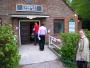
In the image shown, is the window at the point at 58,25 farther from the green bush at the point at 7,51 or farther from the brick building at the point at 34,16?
the green bush at the point at 7,51

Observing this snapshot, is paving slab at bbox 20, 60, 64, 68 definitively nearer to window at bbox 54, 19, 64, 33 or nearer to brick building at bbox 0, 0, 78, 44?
brick building at bbox 0, 0, 78, 44

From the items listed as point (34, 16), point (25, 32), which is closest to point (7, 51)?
point (34, 16)

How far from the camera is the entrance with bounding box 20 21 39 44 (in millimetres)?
29367

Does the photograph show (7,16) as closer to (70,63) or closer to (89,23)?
(89,23)

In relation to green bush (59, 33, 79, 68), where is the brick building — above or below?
above

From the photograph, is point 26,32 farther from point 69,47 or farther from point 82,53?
point 82,53

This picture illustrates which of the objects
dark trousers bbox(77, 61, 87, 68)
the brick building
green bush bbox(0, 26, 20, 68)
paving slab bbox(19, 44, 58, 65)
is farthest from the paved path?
green bush bbox(0, 26, 20, 68)

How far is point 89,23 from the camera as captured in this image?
34.5 meters

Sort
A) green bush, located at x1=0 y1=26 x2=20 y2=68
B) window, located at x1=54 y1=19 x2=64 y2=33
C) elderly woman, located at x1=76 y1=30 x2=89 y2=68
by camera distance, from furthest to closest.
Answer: window, located at x1=54 y1=19 x2=64 y2=33
elderly woman, located at x1=76 y1=30 x2=89 y2=68
green bush, located at x1=0 y1=26 x2=20 y2=68

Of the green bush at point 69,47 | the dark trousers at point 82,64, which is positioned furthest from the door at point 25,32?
the dark trousers at point 82,64

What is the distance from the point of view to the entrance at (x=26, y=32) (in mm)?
29367

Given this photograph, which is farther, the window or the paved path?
the window

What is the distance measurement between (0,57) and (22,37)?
68.4ft

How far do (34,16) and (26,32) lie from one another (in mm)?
1933
